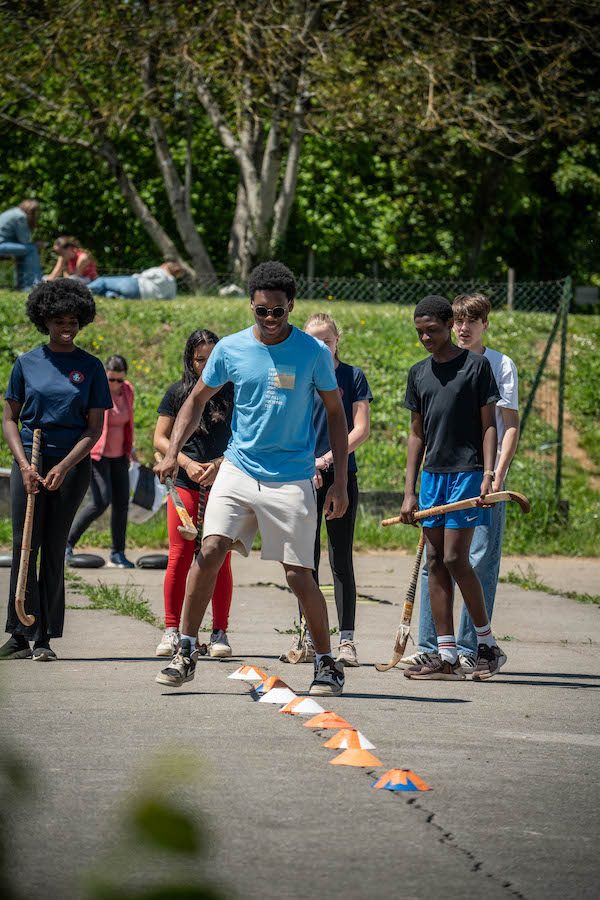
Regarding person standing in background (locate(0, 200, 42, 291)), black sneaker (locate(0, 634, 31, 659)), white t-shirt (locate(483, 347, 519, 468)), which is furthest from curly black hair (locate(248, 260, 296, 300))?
person standing in background (locate(0, 200, 42, 291))

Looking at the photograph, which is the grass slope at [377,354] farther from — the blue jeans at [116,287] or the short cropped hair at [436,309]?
the short cropped hair at [436,309]

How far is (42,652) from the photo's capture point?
21.6 feet

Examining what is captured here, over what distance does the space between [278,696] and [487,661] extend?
1323 mm

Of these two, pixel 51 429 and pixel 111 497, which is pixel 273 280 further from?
pixel 111 497

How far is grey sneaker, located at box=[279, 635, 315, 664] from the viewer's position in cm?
679

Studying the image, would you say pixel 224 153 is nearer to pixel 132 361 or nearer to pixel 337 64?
pixel 337 64

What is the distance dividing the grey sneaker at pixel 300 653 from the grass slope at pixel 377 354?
6.48 meters

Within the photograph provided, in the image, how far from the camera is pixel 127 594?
30.2 feet

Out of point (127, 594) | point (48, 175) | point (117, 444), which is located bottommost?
point (127, 594)

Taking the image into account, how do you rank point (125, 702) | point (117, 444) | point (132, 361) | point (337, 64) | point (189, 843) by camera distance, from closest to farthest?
point (189, 843), point (125, 702), point (117, 444), point (132, 361), point (337, 64)

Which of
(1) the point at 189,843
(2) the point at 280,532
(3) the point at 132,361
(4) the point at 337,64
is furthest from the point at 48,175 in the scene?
(1) the point at 189,843

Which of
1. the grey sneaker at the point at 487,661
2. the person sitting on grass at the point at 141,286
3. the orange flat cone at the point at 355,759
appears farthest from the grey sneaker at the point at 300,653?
the person sitting on grass at the point at 141,286

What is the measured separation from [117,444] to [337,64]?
404 inches

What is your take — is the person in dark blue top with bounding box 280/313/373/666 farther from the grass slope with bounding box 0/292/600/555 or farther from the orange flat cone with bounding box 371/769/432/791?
the grass slope with bounding box 0/292/600/555
